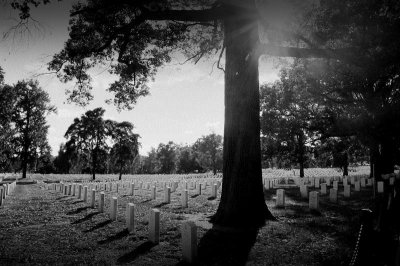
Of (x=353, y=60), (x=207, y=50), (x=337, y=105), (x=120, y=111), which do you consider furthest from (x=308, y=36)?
(x=337, y=105)

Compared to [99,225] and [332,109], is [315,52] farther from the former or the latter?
[332,109]

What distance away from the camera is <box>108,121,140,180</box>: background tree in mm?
44906

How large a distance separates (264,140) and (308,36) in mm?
16797

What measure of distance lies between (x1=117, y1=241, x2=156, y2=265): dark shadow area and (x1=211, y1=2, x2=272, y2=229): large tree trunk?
240cm

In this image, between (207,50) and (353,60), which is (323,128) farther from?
(353,60)

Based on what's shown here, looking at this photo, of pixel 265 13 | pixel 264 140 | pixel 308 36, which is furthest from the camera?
pixel 264 140

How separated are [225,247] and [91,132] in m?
44.0

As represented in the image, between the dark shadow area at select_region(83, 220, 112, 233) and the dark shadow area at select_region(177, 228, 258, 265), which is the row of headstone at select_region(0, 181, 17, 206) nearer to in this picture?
the dark shadow area at select_region(83, 220, 112, 233)

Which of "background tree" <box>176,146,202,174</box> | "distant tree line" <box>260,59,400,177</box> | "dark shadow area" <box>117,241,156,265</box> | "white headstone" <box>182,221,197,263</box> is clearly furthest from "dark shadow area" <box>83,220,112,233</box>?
"background tree" <box>176,146,202,174</box>

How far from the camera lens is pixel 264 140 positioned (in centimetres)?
2883

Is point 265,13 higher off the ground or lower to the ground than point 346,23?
higher

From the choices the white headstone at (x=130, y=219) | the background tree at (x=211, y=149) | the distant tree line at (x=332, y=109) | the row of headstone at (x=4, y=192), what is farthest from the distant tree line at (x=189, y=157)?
the white headstone at (x=130, y=219)

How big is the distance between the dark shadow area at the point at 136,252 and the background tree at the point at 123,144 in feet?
128

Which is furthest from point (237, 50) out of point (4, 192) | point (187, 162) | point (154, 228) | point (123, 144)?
point (187, 162)
